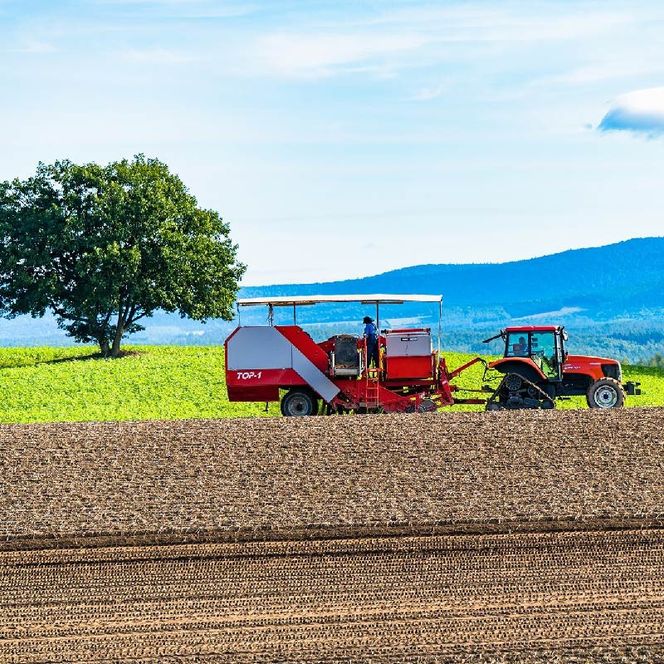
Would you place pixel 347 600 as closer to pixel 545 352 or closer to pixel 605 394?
pixel 545 352

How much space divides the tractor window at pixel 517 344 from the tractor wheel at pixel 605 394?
151 centimetres

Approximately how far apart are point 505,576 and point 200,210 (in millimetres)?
40914

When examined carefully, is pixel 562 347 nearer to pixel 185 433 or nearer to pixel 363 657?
pixel 185 433

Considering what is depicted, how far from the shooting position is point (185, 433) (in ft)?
61.7

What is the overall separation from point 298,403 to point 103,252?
85.9ft

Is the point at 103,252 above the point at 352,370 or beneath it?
above

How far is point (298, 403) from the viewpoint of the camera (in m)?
23.1

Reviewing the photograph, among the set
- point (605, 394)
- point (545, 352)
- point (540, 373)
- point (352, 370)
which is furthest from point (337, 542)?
point (605, 394)

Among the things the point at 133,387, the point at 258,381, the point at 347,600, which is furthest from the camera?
the point at 133,387

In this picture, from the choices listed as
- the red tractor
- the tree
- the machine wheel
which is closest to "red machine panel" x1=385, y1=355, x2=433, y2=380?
the red tractor

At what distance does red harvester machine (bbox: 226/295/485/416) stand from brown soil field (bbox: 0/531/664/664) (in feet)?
27.5

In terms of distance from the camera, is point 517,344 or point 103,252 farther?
point 103,252

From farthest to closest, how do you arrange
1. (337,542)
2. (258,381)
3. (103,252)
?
(103,252)
(258,381)
(337,542)

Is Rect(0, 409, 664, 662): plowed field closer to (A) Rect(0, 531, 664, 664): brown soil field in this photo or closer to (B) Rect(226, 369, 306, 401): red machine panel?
(A) Rect(0, 531, 664, 664): brown soil field
